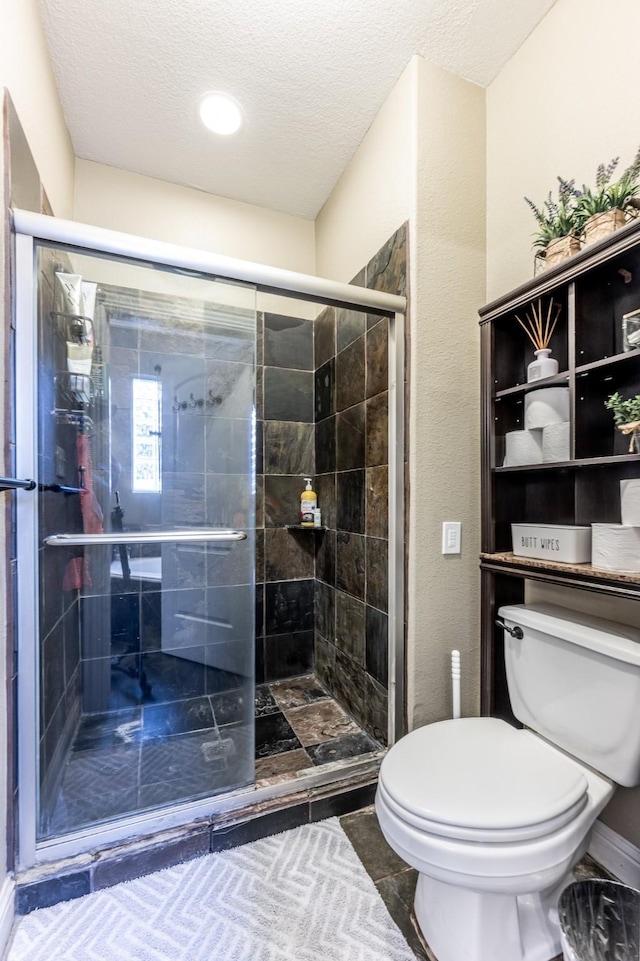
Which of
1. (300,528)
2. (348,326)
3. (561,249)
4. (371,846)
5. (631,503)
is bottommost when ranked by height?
(371,846)

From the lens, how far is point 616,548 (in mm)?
979

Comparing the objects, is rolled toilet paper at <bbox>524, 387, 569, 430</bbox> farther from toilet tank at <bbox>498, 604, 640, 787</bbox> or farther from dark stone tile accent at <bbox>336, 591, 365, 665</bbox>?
dark stone tile accent at <bbox>336, 591, 365, 665</bbox>

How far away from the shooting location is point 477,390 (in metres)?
1.52

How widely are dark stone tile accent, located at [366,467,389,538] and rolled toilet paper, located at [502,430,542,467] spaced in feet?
1.52

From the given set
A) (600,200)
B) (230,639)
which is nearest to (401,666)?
(230,639)

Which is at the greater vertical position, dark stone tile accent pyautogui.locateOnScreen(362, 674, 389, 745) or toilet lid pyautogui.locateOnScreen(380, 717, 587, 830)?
toilet lid pyautogui.locateOnScreen(380, 717, 587, 830)

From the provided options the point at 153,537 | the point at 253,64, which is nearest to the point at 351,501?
the point at 153,537

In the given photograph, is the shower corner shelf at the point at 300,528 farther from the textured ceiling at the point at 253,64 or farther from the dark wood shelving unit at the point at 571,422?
the textured ceiling at the point at 253,64

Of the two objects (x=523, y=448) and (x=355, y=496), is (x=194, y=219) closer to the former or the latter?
(x=355, y=496)

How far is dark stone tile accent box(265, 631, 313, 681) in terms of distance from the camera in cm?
230

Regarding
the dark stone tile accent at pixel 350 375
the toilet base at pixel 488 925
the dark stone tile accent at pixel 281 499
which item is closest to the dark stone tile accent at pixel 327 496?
the dark stone tile accent at pixel 281 499

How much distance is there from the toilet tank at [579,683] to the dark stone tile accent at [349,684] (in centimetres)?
74

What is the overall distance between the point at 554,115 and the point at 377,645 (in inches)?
76.5

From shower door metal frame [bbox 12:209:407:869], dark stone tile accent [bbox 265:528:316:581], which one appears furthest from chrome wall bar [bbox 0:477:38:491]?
dark stone tile accent [bbox 265:528:316:581]
